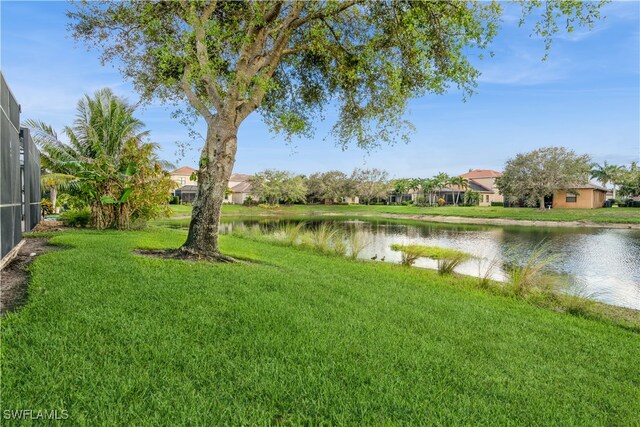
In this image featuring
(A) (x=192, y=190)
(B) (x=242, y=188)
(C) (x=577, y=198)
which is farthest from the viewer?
(B) (x=242, y=188)

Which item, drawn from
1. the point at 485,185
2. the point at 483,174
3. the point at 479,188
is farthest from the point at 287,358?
the point at 483,174

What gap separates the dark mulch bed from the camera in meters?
4.83

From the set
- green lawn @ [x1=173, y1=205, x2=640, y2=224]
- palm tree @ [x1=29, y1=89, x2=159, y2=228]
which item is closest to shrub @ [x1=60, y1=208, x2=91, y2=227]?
palm tree @ [x1=29, y1=89, x2=159, y2=228]

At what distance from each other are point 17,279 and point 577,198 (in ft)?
202

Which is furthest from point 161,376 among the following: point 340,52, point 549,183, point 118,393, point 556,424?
point 549,183

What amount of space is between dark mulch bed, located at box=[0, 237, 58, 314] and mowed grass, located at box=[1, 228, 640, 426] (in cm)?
21

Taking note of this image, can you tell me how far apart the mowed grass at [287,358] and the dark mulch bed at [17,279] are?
21cm

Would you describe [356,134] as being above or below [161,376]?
above

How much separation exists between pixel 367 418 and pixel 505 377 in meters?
1.67

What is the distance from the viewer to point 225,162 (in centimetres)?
813

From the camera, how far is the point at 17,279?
603 centimetres

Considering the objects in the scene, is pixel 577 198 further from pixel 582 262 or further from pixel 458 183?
Answer: pixel 582 262

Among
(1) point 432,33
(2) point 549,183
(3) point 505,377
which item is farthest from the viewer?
(2) point 549,183

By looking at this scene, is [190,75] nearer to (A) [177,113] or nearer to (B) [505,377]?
(A) [177,113]
